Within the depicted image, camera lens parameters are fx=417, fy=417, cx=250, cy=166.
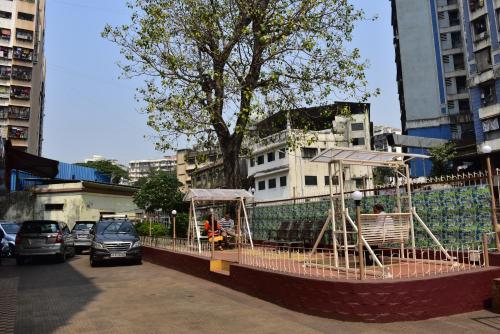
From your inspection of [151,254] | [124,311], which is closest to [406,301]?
[124,311]

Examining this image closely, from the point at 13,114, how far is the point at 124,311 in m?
59.5

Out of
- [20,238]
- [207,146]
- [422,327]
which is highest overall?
[207,146]

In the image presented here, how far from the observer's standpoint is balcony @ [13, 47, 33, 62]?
58250 millimetres

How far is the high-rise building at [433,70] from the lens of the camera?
43.6 m

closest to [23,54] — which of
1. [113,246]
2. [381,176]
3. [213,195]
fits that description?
[381,176]

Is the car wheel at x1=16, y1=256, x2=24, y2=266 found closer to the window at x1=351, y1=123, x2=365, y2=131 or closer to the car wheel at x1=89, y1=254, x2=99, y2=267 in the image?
the car wheel at x1=89, y1=254, x2=99, y2=267

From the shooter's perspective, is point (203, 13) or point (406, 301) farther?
point (203, 13)

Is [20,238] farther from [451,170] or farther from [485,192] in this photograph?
[451,170]

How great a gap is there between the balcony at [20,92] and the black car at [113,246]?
51488 millimetres

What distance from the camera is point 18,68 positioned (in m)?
58.2

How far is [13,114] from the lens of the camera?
57.5 m

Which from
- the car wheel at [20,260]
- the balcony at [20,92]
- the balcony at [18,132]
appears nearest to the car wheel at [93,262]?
the car wheel at [20,260]

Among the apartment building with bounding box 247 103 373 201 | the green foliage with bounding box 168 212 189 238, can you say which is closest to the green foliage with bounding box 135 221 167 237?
the green foliage with bounding box 168 212 189 238

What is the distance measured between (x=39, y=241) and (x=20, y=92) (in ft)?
166
